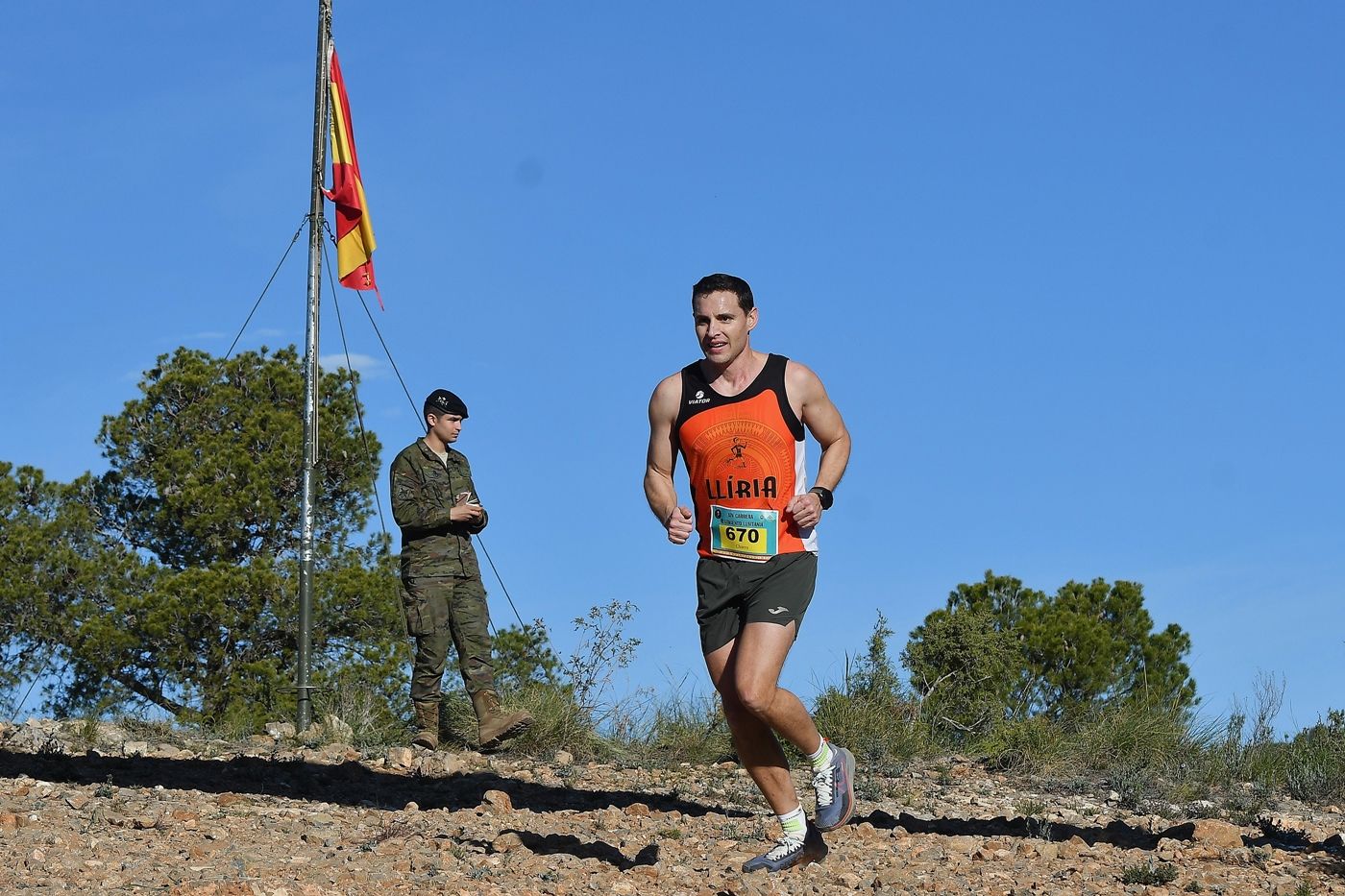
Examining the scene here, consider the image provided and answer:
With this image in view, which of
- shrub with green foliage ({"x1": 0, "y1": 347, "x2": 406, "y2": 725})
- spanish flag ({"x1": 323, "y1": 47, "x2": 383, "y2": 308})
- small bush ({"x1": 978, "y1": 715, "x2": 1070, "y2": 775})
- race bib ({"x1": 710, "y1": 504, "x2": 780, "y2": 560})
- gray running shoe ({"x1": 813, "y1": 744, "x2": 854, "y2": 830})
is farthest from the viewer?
shrub with green foliage ({"x1": 0, "y1": 347, "x2": 406, "y2": 725})

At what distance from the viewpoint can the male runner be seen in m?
6.23

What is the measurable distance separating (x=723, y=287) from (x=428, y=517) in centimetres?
515

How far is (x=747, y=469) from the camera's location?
20.6ft

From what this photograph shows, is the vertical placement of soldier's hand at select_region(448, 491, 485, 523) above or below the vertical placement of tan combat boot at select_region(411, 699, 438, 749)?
above

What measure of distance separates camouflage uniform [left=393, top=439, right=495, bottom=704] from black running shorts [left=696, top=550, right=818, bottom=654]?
4.99 meters

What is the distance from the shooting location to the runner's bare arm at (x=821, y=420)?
6.41m

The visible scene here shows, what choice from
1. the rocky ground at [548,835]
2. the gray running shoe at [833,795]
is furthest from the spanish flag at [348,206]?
the gray running shoe at [833,795]

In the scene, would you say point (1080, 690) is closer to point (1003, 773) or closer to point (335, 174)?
point (1003, 773)

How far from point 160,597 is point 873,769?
44.3ft

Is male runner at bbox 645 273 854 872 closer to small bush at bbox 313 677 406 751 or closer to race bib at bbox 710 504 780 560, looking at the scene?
race bib at bbox 710 504 780 560

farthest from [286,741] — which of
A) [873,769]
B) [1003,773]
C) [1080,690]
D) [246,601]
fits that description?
[1080,690]

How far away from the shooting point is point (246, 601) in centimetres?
2130

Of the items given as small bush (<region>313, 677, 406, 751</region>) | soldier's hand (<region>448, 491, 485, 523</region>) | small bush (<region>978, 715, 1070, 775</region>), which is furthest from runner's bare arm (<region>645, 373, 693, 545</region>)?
small bush (<region>978, 715, 1070, 775</region>)

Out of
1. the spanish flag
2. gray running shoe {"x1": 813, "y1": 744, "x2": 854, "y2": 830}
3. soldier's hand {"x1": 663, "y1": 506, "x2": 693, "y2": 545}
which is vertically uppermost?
the spanish flag
